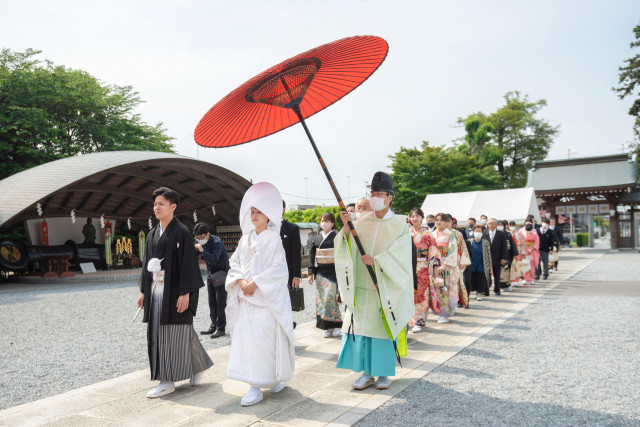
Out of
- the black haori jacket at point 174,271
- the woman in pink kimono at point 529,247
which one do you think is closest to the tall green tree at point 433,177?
the woman in pink kimono at point 529,247

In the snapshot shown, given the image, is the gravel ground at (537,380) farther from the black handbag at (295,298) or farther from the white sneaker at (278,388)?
the black handbag at (295,298)

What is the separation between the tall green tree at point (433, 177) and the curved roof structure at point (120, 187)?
1030cm

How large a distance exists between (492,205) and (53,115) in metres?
20.4

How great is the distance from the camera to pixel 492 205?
792 inches

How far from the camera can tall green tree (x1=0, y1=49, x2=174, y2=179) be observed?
20172 millimetres

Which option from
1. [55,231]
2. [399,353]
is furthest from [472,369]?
[55,231]

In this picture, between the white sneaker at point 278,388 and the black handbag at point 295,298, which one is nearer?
the white sneaker at point 278,388

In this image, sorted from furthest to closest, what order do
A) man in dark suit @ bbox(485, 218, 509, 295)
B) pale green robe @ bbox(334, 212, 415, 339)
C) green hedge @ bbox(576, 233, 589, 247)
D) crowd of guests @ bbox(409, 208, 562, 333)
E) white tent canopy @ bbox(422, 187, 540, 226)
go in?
green hedge @ bbox(576, 233, 589, 247) → white tent canopy @ bbox(422, 187, 540, 226) → man in dark suit @ bbox(485, 218, 509, 295) → crowd of guests @ bbox(409, 208, 562, 333) → pale green robe @ bbox(334, 212, 415, 339)

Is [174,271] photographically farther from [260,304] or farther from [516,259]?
[516,259]

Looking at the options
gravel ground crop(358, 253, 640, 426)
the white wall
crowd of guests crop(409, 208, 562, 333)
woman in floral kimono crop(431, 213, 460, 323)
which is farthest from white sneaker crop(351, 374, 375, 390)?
the white wall

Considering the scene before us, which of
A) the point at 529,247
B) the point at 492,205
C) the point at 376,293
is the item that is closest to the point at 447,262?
the point at 376,293

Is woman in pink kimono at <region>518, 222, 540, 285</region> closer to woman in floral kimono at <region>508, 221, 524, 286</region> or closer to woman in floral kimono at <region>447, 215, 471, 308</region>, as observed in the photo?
woman in floral kimono at <region>508, 221, 524, 286</region>

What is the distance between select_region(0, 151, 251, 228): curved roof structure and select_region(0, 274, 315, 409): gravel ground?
4.88m

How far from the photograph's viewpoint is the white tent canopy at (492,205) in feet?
62.6
